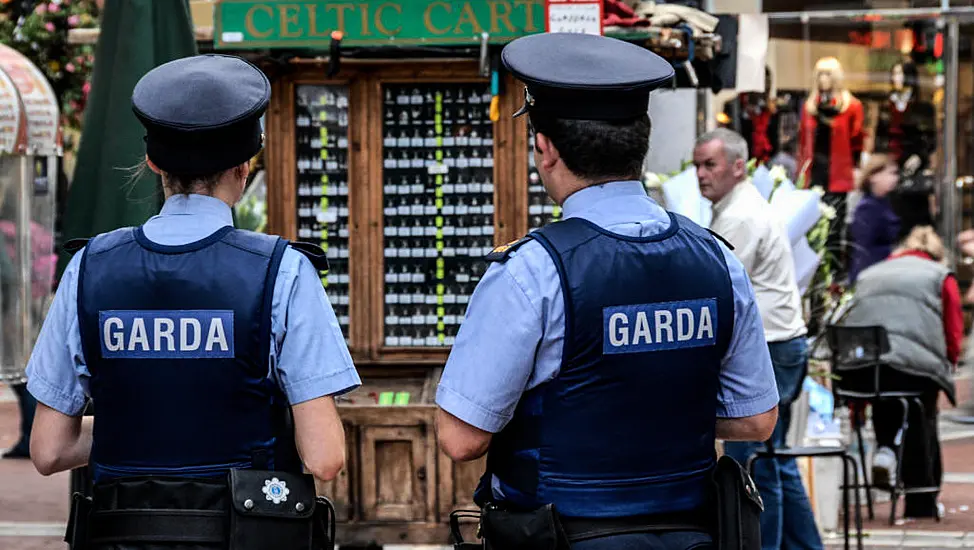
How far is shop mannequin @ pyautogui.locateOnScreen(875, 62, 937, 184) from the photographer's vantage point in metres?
14.1

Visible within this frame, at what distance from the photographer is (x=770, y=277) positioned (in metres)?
7.26

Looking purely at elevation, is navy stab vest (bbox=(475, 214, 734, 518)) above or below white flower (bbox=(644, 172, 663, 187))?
above

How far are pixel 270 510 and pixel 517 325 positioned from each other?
655 mm

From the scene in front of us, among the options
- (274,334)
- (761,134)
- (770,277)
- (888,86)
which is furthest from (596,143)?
(888,86)

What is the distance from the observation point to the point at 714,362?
3.37 metres

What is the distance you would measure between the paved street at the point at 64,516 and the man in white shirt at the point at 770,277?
987 mm

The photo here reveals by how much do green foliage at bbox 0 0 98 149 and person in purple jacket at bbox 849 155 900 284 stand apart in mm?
6720

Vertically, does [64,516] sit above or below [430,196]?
below

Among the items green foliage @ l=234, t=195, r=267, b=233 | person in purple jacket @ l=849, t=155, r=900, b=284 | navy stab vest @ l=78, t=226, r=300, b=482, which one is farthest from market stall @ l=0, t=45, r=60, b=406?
person in purple jacket @ l=849, t=155, r=900, b=284

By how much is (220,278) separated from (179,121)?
36 centimetres

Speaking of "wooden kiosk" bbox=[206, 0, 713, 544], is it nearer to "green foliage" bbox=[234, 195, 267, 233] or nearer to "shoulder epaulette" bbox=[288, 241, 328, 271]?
"green foliage" bbox=[234, 195, 267, 233]

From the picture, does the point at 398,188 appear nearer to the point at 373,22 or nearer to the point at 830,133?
the point at 373,22

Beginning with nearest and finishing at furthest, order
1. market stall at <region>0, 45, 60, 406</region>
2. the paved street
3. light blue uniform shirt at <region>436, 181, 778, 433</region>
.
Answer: light blue uniform shirt at <region>436, 181, 778, 433</region>, the paved street, market stall at <region>0, 45, 60, 406</region>

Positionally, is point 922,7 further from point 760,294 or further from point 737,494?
point 737,494
